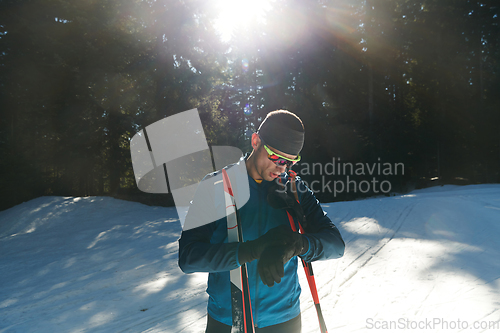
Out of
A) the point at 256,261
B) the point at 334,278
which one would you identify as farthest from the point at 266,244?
the point at 334,278

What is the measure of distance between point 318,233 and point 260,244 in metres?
0.37

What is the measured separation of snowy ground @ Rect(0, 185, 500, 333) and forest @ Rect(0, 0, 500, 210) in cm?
857

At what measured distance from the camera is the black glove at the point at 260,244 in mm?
1383

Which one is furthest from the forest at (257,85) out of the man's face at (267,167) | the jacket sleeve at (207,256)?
the jacket sleeve at (207,256)

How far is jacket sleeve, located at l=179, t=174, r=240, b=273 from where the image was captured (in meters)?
1.36

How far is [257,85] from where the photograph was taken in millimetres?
24688

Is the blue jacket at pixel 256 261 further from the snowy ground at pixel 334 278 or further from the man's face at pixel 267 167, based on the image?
the snowy ground at pixel 334 278

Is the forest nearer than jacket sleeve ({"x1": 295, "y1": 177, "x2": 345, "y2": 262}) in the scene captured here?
No

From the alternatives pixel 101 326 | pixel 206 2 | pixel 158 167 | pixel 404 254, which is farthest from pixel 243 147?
pixel 101 326

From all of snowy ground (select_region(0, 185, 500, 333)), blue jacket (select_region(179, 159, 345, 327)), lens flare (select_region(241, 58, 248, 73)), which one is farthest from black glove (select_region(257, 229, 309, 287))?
lens flare (select_region(241, 58, 248, 73))

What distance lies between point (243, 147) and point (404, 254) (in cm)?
1529

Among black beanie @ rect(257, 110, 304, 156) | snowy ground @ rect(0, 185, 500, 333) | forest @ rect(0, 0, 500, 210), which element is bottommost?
snowy ground @ rect(0, 185, 500, 333)

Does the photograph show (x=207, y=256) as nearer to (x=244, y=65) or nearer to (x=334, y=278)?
(x=334, y=278)

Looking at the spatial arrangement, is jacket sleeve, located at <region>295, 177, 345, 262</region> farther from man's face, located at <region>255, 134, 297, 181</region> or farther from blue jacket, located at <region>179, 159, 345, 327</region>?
man's face, located at <region>255, 134, 297, 181</region>
